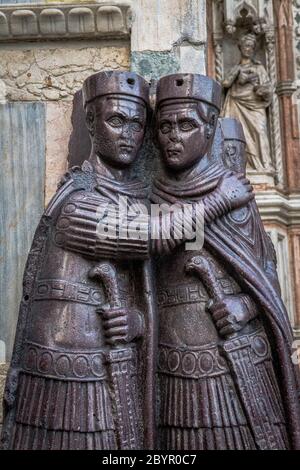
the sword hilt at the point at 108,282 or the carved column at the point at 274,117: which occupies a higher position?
the carved column at the point at 274,117

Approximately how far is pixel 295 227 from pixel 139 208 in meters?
2.46

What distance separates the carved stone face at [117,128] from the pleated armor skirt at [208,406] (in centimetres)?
62

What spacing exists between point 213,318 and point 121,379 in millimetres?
316

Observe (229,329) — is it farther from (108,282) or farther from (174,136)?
(174,136)

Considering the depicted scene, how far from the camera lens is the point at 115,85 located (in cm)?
171

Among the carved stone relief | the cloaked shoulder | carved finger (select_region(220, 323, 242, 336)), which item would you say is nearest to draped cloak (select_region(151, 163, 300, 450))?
carved finger (select_region(220, 323, 242, 336))

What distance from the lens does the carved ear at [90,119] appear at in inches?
69.4

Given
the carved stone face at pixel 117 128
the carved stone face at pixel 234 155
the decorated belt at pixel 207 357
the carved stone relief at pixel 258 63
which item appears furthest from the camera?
the carved stone relief at pixel 258 63

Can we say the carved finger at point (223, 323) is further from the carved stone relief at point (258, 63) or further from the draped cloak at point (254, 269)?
the carved stone relief at point (258, 63)

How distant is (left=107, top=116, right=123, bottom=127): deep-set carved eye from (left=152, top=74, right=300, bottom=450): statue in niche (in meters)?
0.13

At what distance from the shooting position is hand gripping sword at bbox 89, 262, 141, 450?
1488 mm

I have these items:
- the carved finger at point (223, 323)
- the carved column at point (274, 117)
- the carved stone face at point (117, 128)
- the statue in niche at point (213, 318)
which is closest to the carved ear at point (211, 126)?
the statue in niche at point (213, 318)
